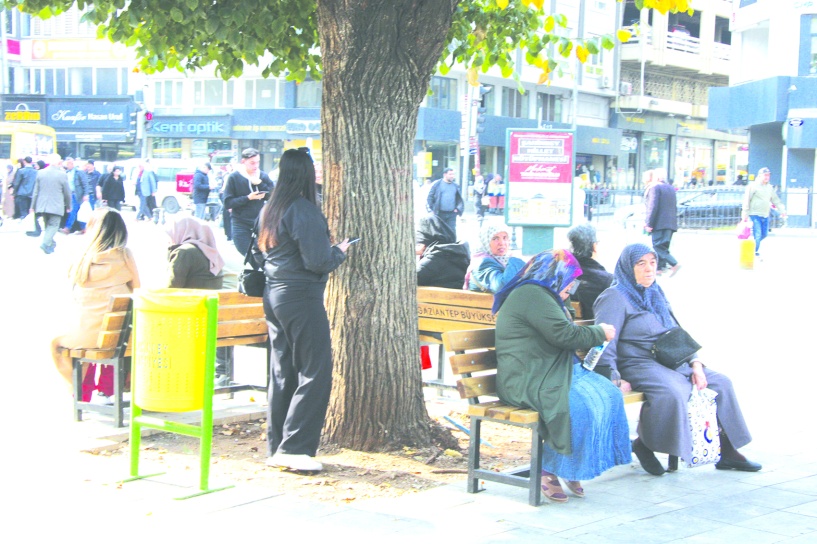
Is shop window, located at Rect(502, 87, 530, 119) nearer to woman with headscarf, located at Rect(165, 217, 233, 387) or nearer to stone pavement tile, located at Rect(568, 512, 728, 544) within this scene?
woman with headscarf, located at Rect(165, 217, 233, 387)

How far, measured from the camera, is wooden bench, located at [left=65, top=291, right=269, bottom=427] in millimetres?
6789

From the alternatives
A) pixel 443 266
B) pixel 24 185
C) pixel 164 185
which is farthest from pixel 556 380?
pixel 164 185

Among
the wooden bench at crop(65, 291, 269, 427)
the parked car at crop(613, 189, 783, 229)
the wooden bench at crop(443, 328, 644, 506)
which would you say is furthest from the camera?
the parked car at crop(613, 189, 783, 229)

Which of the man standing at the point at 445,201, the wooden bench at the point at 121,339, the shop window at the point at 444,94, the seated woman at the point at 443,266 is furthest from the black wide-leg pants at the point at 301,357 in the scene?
the shop window at the point at 444,94

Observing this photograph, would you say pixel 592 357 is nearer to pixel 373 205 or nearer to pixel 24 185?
pixel 373 205

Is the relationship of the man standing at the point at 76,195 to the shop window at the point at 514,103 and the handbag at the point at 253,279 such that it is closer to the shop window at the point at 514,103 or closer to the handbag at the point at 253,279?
the handbag at the point at 253,279

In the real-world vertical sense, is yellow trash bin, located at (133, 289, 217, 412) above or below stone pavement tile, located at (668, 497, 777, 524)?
above

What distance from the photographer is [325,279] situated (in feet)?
19.4

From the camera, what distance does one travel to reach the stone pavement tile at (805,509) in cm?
538

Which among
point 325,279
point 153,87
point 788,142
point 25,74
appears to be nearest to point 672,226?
point 325,279

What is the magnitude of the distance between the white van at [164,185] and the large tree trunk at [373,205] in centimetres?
2818

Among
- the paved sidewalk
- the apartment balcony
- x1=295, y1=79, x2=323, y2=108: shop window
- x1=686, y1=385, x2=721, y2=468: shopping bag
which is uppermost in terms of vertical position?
the apartment balcony

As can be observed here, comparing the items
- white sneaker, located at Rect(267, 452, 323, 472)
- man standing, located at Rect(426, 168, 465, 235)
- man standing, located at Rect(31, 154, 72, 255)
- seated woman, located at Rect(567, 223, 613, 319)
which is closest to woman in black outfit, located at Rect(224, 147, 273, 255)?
seated woman, located at Rect(567, 223, 613, 319)

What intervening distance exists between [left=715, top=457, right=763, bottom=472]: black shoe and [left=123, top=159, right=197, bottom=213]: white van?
95.0ft
